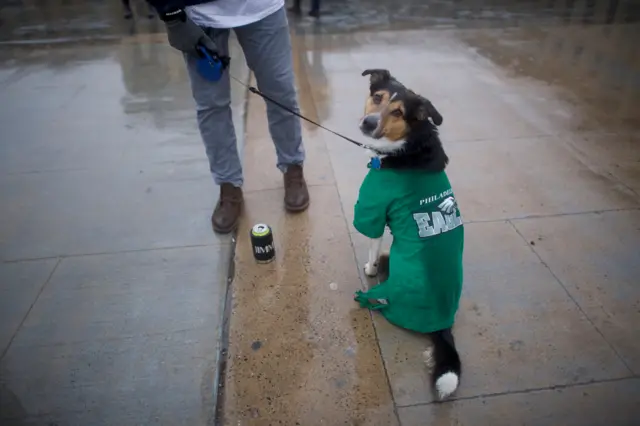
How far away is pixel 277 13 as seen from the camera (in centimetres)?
293

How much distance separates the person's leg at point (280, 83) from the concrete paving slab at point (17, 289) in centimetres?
160

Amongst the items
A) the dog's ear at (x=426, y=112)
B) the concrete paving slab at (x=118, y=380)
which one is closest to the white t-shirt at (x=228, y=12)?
the dog's ear at (x=426, y=112)

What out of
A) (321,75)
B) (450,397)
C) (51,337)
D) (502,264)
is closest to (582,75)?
(321,75)

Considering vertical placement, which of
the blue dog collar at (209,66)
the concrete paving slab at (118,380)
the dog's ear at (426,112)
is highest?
the blue dog collar at (209,66)

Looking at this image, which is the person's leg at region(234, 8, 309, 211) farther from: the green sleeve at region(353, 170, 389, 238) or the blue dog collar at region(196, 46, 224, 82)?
the green sleeve at region(353, 170, 389, 238)

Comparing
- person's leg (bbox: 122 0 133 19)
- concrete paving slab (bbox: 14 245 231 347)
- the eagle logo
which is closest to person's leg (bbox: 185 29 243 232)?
concrete paving slab (bbox: 14 245 231 347)

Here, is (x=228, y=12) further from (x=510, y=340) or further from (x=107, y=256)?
(x=510, y=340)

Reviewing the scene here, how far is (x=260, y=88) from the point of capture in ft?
10.4

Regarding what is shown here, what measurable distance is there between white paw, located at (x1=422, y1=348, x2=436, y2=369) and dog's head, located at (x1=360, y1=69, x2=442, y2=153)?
977 mm

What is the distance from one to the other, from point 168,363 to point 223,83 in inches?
67.5

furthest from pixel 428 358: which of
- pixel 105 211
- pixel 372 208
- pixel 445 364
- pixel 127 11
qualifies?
pixel 127 11

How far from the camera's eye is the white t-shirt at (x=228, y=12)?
107 inches

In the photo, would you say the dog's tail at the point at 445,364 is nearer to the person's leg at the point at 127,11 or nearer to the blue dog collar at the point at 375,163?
the blue dog collar at the point at 375,163

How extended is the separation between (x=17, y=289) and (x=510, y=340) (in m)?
2.77
